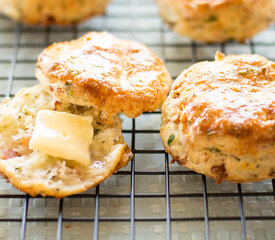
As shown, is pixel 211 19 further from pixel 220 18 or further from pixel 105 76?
pixel 105 76

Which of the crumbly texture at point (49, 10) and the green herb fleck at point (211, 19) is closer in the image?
the green herb fleck at point (211, 19)

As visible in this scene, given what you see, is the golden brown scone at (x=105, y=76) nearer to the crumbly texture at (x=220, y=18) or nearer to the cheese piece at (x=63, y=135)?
the cheese piece at (x=63, y=135)

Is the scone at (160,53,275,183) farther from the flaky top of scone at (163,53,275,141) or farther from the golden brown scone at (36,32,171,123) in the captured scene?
the golden brown scone at (36,32,171,123)

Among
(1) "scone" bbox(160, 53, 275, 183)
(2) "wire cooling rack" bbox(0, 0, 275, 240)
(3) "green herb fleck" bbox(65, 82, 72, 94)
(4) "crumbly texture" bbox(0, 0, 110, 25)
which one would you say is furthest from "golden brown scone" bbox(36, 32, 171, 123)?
(4) "crumbly texture" bbox(0, 0, 110, 25)

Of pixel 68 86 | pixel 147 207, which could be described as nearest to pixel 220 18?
pixel 68 86

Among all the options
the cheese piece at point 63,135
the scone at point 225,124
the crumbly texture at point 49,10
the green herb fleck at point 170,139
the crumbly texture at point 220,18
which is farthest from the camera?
the crumbly texture at point 49,10

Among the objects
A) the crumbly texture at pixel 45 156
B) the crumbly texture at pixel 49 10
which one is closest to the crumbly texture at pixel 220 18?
the crumbly texture at pixel 49 10

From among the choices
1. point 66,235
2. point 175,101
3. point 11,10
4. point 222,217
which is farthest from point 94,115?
point 11,10

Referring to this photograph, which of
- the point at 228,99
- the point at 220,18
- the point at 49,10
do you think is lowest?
the point at 228,99
